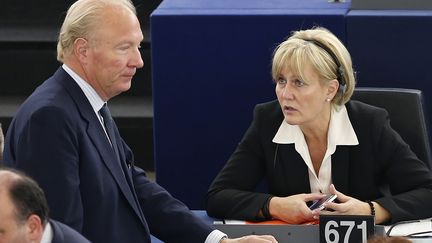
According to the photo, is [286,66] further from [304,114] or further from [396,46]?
[396,46]

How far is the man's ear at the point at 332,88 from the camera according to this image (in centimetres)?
495

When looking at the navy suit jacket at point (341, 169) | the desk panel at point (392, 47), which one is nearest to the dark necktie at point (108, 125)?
the navy suit jacket at point (341, 169)

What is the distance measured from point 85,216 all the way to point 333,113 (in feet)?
4.20

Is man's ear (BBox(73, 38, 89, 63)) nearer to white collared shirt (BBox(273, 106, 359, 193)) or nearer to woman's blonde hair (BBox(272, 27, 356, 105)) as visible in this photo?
woman's blonde hair (BBox(272, 27, 356, 105))

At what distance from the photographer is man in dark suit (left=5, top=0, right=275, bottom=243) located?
4020mm

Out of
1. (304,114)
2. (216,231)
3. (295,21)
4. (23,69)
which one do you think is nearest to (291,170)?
(304,114)

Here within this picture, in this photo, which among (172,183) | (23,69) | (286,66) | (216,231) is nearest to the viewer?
(216,231)

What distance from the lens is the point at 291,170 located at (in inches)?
196

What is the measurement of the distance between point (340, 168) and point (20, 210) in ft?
6.15

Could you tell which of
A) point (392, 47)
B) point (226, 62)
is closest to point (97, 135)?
point (226, 62)

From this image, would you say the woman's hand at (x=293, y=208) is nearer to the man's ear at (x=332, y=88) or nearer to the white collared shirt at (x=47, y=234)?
the man's ear at (x=332, y=88)

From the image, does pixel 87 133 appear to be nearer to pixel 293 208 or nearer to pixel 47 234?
pixel 47 234

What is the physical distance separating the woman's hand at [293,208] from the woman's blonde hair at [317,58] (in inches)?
19.0

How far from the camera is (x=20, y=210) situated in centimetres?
333
